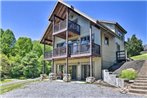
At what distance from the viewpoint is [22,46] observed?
159ft

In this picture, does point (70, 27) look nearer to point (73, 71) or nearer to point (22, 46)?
point (73, 71)

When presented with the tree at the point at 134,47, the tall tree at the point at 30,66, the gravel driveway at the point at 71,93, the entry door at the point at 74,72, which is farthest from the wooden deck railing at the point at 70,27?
the tree at the point at 134,47

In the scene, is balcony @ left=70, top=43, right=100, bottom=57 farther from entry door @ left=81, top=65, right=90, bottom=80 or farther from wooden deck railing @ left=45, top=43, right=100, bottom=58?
entry door @ left=81, top=65, right=90, bottom=80

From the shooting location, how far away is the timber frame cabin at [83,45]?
1922 cm

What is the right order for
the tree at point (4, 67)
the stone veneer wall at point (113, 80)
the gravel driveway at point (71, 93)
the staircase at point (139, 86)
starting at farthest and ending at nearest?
the tree at point (4, 67) → the stone veneer wall at point (113, 80) → the staircase at point (139, 86) → the gravel driveway at point (71, 93)

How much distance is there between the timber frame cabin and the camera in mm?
19219

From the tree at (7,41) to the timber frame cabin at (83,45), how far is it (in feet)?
84.5

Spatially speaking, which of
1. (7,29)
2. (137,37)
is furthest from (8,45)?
(137,37)

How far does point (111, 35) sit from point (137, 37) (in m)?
23.0

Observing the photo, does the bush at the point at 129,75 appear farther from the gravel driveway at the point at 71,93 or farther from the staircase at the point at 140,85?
the gravel driveway at the point at 71,93

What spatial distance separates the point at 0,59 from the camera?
35.9 meters

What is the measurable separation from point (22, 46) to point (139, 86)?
4072 cm

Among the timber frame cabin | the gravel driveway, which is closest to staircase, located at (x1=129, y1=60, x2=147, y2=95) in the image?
the gravel driveway

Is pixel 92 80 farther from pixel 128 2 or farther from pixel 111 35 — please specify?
pixel 128 2
